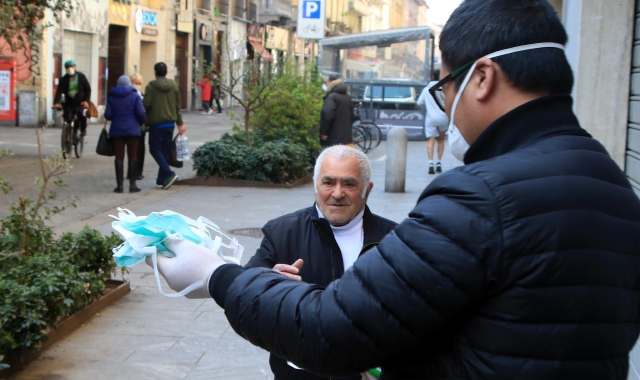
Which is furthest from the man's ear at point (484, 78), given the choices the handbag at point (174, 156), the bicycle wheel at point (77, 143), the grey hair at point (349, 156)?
the bicycle wheel at point (77, 143)

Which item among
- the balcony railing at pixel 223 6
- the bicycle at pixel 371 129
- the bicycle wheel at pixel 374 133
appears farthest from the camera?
the balcony railing at pixel 223 6

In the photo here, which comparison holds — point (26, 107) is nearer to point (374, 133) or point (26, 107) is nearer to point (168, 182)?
point (374, 133)

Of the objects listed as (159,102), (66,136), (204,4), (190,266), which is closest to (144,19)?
(204,4)

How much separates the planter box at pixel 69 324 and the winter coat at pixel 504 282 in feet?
11.2

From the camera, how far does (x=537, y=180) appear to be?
138 centimetres

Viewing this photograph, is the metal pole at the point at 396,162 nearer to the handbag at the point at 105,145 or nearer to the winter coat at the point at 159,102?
the winter coat at the point at 159,102

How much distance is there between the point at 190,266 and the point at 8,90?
72.2 ft

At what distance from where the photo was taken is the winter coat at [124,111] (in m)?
11.4

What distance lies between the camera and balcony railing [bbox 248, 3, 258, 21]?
150 ft

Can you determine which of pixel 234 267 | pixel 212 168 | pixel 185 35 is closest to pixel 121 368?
pixel 234 267

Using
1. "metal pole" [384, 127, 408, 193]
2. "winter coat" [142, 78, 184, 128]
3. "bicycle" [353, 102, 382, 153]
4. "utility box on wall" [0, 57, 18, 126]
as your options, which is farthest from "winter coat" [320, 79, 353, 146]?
"utility box on wall" [0, 57, 18, 126]

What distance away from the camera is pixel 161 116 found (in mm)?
11883

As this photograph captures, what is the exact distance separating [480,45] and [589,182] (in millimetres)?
341

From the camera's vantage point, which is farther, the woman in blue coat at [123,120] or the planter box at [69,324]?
the woman in blue coat at [123,120]
